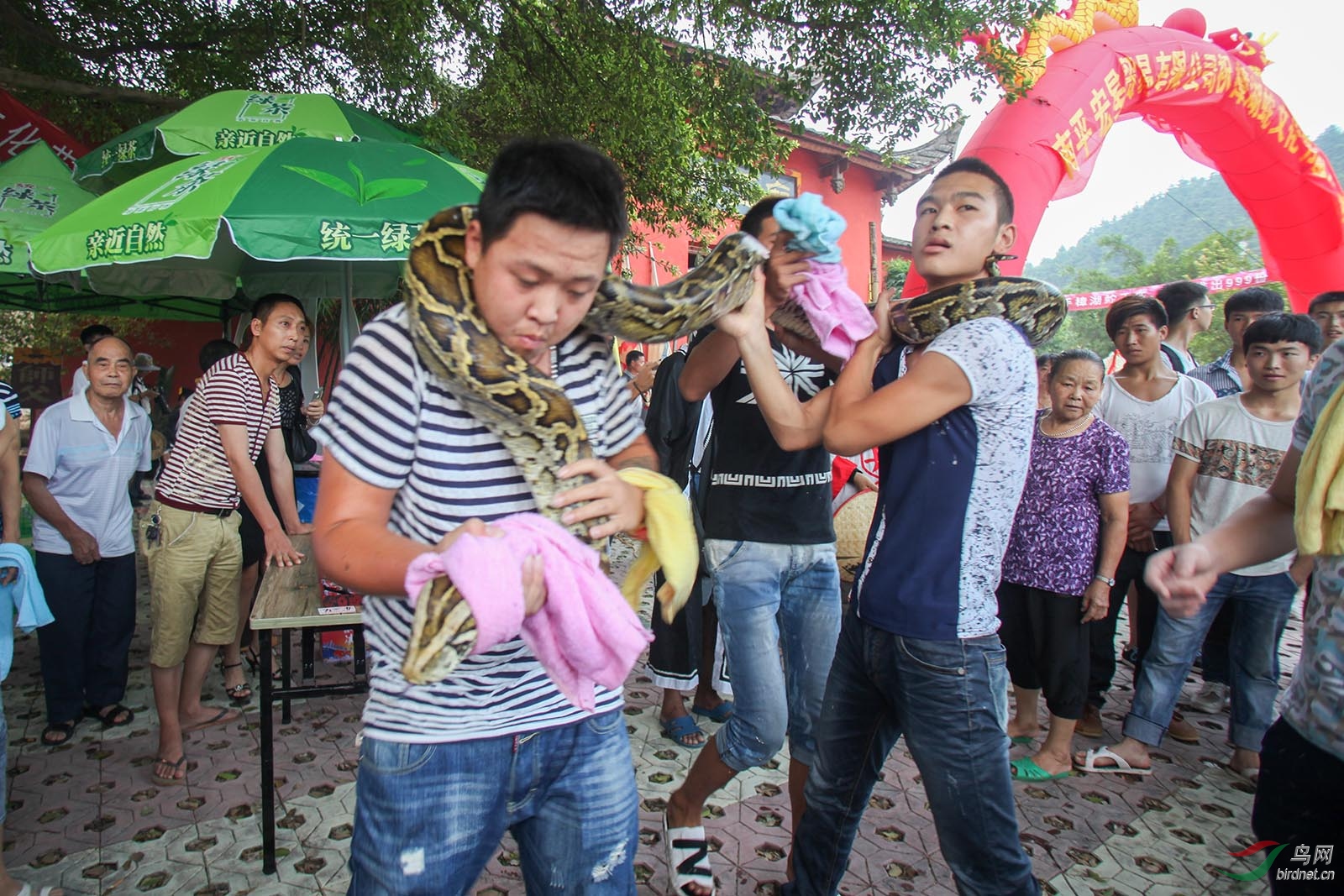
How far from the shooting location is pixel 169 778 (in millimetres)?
4383

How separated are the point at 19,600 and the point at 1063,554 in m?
5.51

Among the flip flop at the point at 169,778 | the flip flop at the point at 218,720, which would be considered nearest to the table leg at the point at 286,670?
the flip flop at the point at 218,720

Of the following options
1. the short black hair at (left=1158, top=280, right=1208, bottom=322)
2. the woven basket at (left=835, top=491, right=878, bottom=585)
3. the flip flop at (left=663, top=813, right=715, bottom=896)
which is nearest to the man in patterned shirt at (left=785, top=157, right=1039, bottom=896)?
the flip flop at (left=663, top=813, right=715, bottom=896)

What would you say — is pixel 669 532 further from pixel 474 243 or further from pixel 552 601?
pixel 474 243

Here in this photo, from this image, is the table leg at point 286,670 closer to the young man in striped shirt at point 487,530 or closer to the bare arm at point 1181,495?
the young man in striped shirt at point 487,530

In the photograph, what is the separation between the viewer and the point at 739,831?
13.1 ft

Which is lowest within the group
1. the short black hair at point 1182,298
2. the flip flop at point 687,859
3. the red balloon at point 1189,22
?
the flip flop at point 687,859

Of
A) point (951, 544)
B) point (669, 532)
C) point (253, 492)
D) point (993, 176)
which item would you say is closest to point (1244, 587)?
point (951, 544)

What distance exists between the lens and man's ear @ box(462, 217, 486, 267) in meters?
1.70

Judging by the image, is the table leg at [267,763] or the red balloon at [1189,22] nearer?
the table leg at [267,763]

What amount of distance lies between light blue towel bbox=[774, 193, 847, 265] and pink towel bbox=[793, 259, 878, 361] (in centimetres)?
9

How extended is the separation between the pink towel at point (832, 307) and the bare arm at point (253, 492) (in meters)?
3.23

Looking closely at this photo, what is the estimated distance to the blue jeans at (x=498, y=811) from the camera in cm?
176

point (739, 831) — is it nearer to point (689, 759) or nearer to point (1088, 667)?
point (689, 759)
